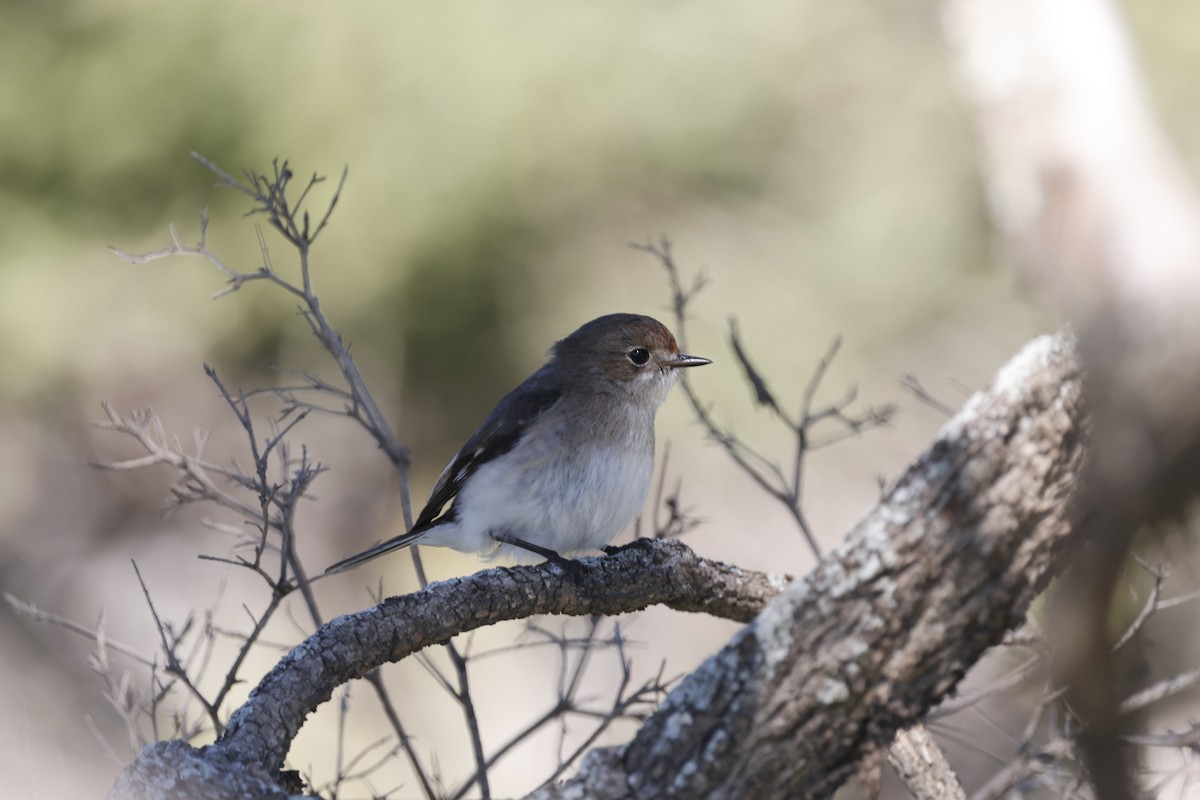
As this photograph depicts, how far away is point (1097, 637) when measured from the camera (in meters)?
1.92

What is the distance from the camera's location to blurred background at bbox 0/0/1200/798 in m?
10.4

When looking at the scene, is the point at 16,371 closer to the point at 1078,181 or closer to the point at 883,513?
the point at 1078,181

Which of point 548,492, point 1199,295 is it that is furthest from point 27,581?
point 1199,295

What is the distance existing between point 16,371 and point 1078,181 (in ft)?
31.8

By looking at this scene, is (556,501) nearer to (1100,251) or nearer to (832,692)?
(832,692)

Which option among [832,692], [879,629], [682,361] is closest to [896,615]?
[879,629]

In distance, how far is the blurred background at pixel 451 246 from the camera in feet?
34.1

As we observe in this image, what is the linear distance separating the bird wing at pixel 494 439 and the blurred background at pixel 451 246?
5218mm

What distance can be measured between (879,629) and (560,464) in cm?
231

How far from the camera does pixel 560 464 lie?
4.47m

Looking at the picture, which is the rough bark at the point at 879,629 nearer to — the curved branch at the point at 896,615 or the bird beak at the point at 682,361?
the curved branch at the point at 896,615

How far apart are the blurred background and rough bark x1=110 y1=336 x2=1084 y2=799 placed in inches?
298

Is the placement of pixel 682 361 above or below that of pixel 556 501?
above

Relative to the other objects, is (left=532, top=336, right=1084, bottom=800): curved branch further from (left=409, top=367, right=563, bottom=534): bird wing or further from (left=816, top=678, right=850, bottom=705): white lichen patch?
(left=409, top=367, right=563, bottom=534): bird wing
